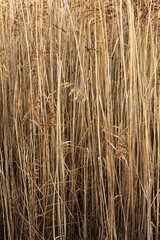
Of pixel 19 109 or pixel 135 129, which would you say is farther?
pixel 19 109

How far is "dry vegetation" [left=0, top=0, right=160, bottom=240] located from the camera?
994 mm

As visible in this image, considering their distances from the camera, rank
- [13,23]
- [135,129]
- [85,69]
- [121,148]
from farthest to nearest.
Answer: [13,23] → [85,69] → [135,129] → [121,148]

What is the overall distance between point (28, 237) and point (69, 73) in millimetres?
699

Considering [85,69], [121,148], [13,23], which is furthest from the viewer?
[13,23]

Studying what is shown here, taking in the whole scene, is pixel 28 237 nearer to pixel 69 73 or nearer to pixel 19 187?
pixel 19 187

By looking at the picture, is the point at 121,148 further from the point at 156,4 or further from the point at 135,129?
the point at 156,4

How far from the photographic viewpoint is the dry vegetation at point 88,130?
0.99m

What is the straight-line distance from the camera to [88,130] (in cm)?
106

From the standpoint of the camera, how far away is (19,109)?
1.20 metres

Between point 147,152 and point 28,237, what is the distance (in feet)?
1.89

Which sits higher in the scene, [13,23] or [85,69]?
[13,23]

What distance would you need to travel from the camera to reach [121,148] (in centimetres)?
92

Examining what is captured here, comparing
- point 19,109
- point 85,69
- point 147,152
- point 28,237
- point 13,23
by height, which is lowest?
point 28,237

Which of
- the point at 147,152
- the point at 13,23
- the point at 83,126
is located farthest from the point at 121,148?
the point at 13,23
